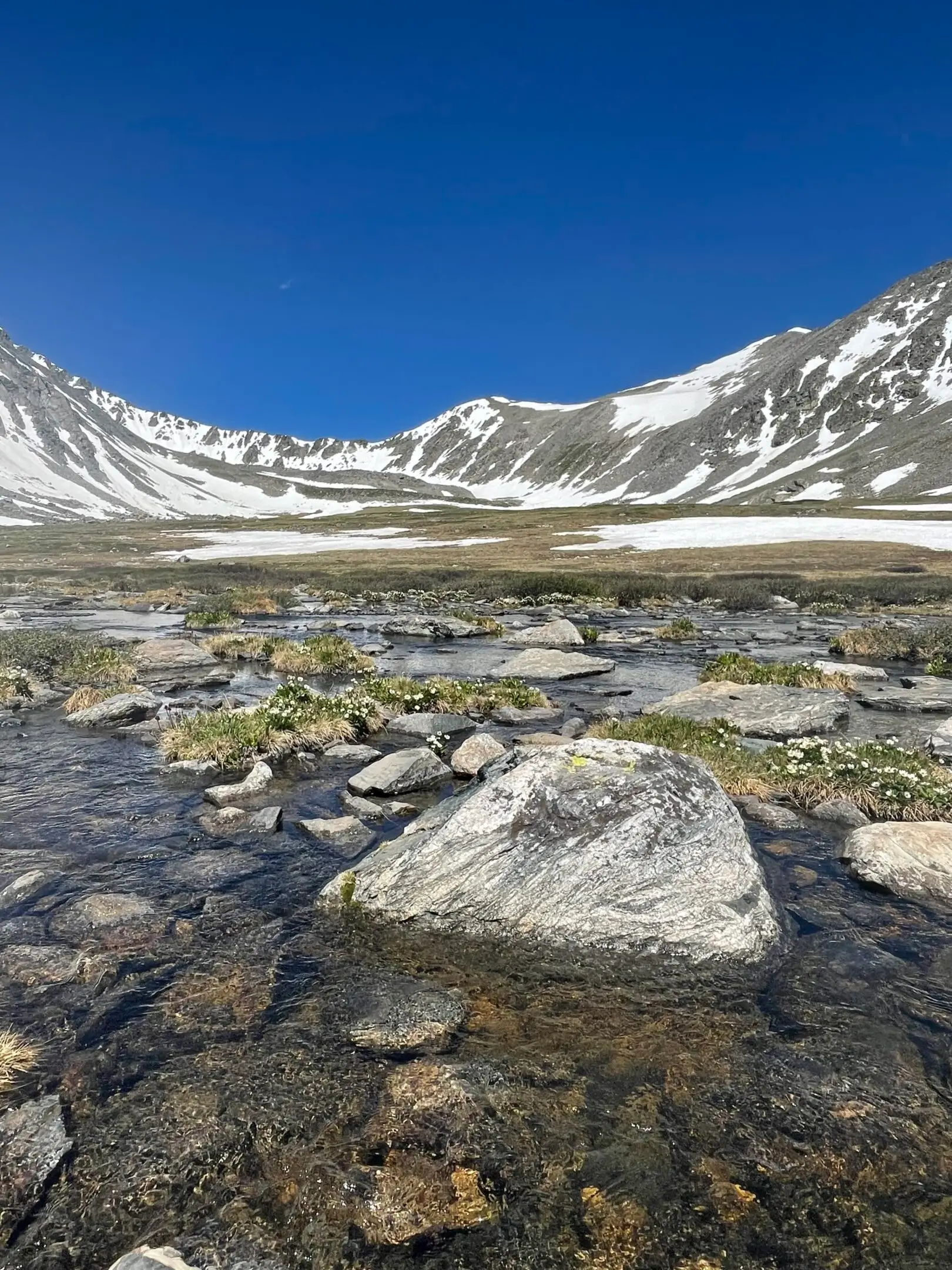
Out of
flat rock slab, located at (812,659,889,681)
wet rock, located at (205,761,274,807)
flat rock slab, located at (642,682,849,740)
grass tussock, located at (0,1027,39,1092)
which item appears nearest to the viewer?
grass tussock, located at (0,1027,39,1092)

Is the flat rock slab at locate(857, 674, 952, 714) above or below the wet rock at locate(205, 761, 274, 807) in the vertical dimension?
below

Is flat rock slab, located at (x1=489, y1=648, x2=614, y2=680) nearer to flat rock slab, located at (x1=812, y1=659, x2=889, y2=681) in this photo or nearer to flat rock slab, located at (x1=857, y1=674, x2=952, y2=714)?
flat rock slab, located at (x1=812, y1=659, x2=889, y2=681)

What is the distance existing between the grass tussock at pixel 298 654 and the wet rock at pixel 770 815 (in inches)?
642

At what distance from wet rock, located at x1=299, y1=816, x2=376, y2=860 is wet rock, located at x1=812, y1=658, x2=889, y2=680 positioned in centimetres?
1801

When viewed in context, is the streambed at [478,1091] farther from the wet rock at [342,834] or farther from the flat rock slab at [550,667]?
the flat rock slab at [550,667]

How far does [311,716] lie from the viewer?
683 inches

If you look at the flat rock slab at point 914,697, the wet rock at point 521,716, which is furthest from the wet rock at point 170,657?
the flat rock slab at point 914,697

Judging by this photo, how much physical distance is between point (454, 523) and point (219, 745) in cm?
14779

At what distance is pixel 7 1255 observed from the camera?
15.4 ft

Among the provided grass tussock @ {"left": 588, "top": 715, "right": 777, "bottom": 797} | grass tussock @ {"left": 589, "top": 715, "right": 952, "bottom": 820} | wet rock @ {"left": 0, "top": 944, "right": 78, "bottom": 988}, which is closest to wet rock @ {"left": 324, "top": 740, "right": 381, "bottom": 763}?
grass tussock @ {"left": 588, "top": 715, "right": 777, "bottom": 797}

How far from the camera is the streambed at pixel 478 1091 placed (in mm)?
4887

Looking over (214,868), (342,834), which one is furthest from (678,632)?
(214,868)

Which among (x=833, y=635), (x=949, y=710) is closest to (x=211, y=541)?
(x=833, y=635)

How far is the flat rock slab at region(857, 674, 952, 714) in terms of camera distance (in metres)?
20.3
